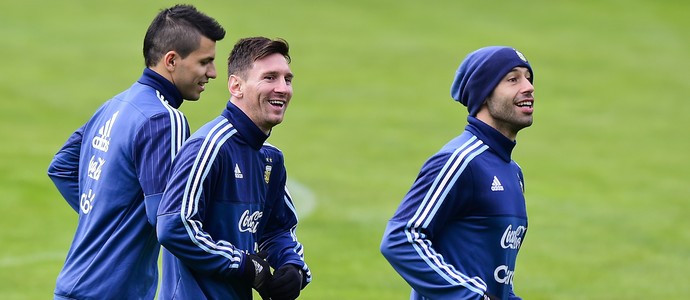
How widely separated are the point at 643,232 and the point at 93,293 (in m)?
11.5

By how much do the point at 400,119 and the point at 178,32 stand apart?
50.8 ft

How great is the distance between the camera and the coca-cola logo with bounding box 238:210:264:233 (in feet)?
22.9

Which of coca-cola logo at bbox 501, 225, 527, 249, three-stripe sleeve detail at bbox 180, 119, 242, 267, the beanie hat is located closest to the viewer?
three-stripe sleeve detail at bbox 180, 119, 242, 267

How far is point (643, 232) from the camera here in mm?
17500

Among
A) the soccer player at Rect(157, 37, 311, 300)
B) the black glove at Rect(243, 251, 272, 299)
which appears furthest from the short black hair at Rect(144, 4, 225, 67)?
the black glove at Rect(243, 251, 272, 299)

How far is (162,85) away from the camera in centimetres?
750

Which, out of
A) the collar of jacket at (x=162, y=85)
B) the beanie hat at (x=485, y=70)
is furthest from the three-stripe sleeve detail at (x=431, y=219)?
the collar of jacket at (x=162, y=85)

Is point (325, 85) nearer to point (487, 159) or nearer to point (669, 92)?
point (669, 92)

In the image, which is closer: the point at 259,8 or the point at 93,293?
the point at 93,293

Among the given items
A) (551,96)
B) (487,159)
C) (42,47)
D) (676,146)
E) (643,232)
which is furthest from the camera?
(42,47)

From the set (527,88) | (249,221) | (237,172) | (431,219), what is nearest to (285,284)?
(249,221)

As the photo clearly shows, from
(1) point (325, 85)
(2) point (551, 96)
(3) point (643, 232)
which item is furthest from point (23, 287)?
(2) point (551, 96)

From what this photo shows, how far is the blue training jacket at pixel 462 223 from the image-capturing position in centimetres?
682

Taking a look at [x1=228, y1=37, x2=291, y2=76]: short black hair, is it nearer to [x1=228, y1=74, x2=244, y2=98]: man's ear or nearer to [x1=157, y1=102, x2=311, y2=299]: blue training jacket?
[x1=228, y1=74, x2=244, y2=98]: man's ear
